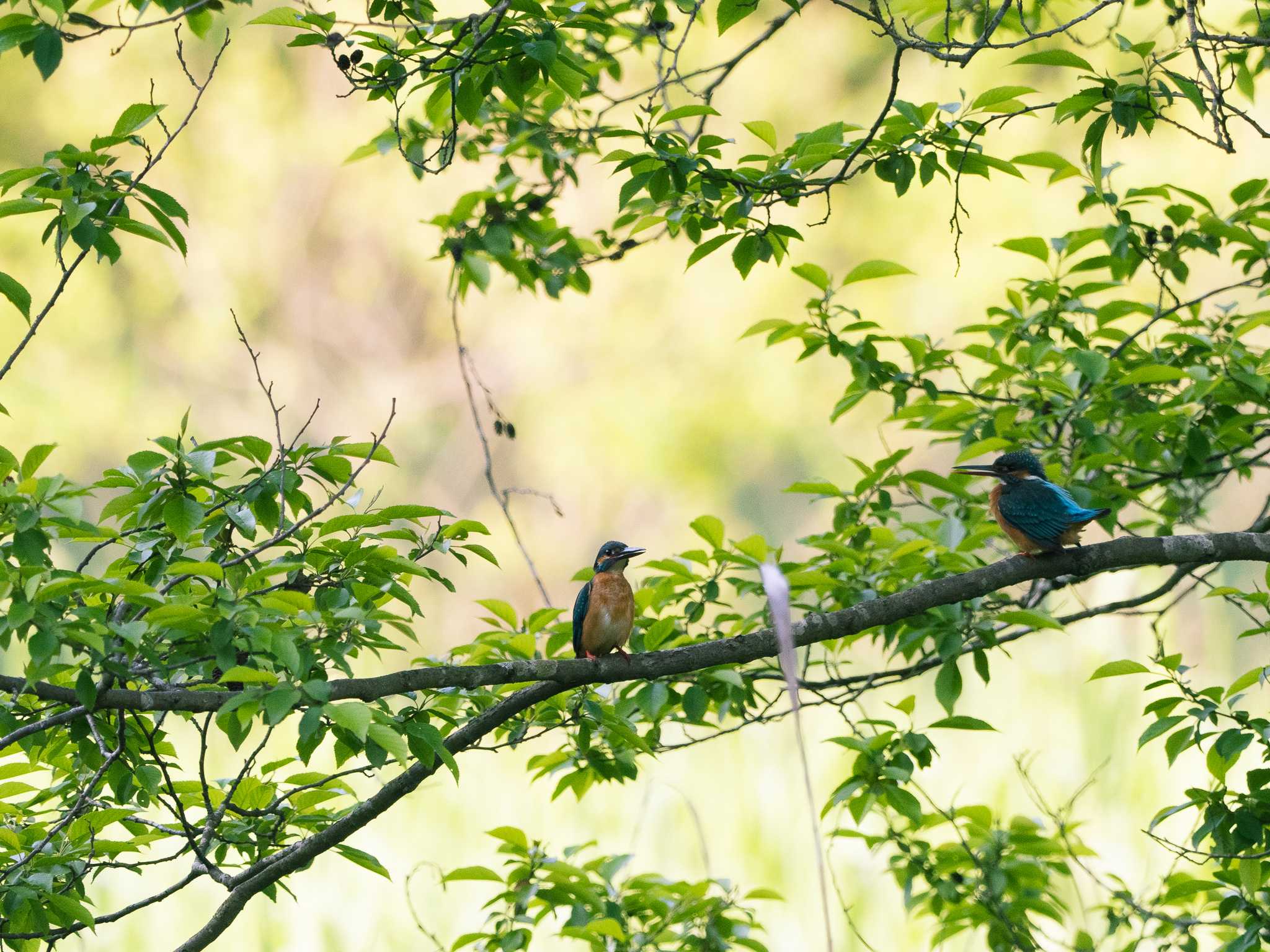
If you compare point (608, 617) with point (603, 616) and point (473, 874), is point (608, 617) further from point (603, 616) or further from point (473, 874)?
point (473, 874)

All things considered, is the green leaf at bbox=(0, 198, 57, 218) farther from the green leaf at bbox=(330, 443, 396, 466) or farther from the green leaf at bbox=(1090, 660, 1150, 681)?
the green leaf at bbox=(1090, 660, 1150, 681)

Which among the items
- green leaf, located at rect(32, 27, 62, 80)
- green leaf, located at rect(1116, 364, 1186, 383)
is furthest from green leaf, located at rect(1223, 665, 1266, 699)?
green leaf, located at rect(32, 27, 62, 80)

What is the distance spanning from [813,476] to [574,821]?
3.29m

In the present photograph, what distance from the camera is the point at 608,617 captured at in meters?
3.40

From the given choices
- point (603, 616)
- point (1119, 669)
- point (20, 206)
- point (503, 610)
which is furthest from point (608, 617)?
point (20, 206)

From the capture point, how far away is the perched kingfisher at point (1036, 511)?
9.59 feet

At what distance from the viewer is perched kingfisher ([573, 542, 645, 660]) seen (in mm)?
3391

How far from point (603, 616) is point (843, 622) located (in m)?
1.04

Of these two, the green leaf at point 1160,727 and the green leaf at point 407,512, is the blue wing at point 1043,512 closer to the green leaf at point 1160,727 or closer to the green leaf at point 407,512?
the green leaf at point 1160,727

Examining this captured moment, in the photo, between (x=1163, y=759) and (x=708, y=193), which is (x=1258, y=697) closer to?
(x=1163, y=759)

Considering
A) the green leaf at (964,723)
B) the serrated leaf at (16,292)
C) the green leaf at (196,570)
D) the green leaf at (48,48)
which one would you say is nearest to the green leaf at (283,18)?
the green leaf at (48,48)

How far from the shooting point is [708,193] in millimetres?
2709

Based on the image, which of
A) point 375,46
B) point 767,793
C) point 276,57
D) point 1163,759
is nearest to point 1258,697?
point 1163,759

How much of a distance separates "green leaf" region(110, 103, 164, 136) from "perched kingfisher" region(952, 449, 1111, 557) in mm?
2199
